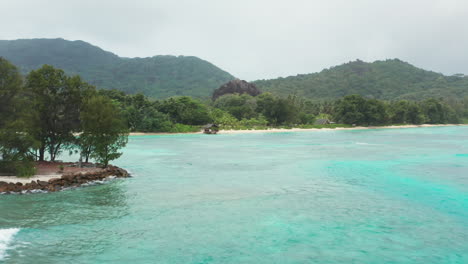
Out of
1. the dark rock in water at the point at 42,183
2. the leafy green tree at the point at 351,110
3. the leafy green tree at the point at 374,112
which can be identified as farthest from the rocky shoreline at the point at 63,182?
the leafy green tree at the point at 374,112

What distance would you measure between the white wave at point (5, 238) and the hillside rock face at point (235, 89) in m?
137

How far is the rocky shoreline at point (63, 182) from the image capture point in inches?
770

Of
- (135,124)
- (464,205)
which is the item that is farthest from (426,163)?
(135,124)

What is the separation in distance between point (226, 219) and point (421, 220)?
8.71m

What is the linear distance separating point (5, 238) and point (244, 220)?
30.1 feet

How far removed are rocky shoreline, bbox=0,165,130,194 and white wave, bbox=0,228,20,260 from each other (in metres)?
6.55

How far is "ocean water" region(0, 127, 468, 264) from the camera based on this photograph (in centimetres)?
1186

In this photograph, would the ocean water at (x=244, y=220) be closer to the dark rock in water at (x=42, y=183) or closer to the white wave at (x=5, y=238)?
the white wave at (x=5, y=238)

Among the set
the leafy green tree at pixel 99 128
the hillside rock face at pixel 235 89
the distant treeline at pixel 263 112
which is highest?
the hillside rock face at pixel 235 89

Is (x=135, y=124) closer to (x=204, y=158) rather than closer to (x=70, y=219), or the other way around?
(x=204, y=158)

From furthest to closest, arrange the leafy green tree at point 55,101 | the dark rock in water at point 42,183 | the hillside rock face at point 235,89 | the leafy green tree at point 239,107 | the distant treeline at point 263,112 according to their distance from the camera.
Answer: the hillside rock face at point 235,89, the leafy green tree at point 239,107, the distant treeline at point 263,112, the leafy green tree at point 55,101, the dark rock in water at point 42,183

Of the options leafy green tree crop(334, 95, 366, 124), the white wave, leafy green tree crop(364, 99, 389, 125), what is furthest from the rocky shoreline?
leafy green tree crop(364, 99, 389, 125)

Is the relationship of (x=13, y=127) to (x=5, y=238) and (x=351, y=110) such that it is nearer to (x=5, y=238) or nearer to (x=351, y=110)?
(x=5, y=238)

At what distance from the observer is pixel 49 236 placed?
43.3 feet
